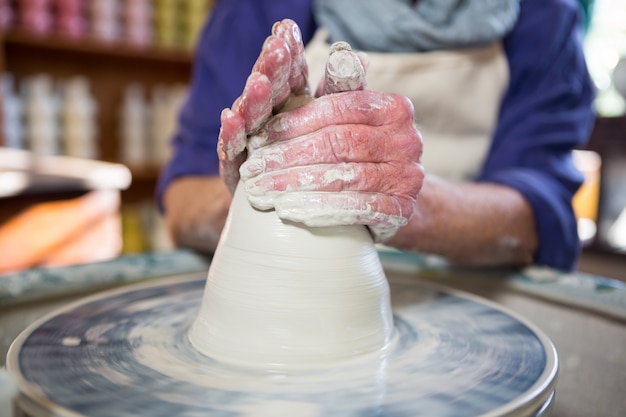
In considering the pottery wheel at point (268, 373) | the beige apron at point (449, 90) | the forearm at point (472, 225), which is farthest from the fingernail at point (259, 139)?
the beige apron at point (449, 90)

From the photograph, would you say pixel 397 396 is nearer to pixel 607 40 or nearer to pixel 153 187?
pixel 153 187

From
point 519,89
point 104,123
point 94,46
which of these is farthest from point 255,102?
point 104,123

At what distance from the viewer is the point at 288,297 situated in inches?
22.8

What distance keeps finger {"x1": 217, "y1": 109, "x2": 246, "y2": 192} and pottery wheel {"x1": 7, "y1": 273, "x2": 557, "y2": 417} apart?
19cm

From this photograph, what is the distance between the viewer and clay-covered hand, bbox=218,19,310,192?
0.53m

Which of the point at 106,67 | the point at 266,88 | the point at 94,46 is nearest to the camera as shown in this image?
the point at 266,88

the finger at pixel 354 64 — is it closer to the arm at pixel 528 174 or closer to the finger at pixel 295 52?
the finger at pixel 295 52

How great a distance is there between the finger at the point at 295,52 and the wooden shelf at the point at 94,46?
6.46ft

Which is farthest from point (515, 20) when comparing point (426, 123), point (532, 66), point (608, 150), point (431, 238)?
point (608, 150)

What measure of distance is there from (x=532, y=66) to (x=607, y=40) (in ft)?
7.68

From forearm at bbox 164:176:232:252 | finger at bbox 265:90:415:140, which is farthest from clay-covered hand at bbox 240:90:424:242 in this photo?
forearm at bbox 164:176:232:252

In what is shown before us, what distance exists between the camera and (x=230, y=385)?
524 mm

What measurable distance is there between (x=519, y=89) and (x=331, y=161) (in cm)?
84

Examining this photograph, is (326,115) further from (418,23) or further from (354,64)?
(418,23)
